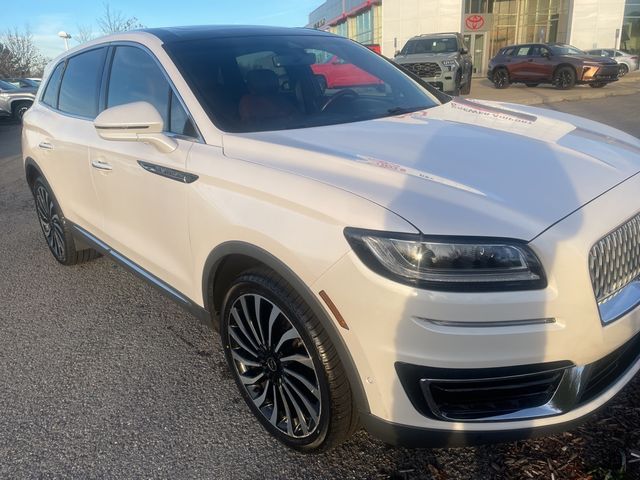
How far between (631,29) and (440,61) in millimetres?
24323

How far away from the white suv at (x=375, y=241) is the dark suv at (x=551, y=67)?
1843cm

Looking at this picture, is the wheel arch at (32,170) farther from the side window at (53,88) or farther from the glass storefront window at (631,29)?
the glass storefront window at (631,29)

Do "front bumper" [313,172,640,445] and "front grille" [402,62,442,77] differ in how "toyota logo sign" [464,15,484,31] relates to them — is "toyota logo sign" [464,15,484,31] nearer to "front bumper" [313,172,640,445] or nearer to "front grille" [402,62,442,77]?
"front grille" [402,62,442,77]

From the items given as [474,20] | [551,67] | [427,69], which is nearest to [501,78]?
[551,67]

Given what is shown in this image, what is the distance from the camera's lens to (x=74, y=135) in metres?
3.54

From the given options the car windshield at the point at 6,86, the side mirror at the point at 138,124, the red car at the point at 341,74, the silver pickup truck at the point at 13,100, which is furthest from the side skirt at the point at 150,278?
the car windshield at the point at 6,86

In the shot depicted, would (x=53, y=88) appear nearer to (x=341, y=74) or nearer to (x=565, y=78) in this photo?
(x=341, y=74)

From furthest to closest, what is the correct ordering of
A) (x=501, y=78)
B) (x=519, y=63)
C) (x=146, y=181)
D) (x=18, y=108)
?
1. (x=501, y=78)
2. (x=519, y=63)
3. (x=18, y=108)
4. (x=146, y=181)

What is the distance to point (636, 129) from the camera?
9781mm

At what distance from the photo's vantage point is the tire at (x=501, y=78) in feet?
71.8

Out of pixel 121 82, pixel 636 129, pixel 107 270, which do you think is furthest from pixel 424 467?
pixel 636 129

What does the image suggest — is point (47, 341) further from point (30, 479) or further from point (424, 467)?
point (424, 467)

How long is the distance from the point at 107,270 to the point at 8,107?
17751mm

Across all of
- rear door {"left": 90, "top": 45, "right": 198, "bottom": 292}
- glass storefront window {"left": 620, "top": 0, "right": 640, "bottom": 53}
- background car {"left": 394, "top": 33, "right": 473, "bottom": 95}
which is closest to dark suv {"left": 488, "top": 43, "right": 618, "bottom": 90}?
background car {"left": 394, "top": 33, "right": 473, "bottom": 95}
